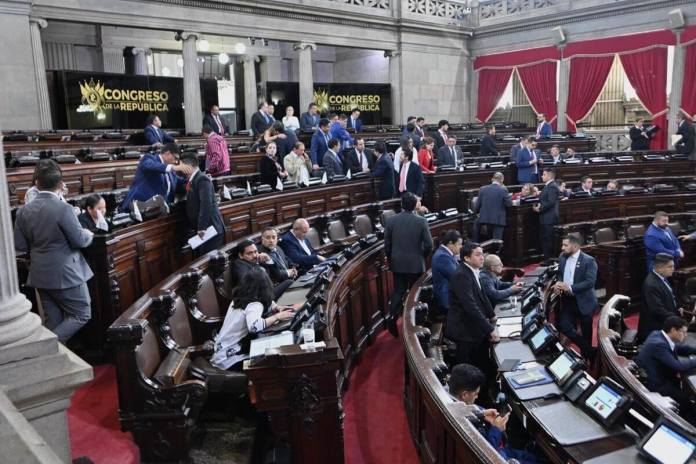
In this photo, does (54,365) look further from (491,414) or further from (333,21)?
(333,21)

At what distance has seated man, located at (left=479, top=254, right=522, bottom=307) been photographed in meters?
5.59

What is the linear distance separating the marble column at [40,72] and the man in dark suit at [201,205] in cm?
710

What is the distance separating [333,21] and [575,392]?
1322 centimetres

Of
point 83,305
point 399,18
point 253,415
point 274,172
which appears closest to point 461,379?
point 253,415

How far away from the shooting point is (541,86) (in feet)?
55.7

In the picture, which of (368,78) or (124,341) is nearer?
(124,341)

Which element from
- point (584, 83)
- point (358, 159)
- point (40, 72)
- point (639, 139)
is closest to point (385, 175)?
point (358, 159)

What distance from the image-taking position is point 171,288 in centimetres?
396

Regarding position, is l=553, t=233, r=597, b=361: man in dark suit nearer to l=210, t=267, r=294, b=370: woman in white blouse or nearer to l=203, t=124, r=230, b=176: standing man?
l=210, t=267, r=294, b=370: woman in white blouse

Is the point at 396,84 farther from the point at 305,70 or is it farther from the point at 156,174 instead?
the point at 156,174

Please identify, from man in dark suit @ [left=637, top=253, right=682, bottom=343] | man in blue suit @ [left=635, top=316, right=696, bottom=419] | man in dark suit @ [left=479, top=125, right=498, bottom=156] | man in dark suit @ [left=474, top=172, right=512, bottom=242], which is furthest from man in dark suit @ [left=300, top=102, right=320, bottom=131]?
man in blue suit @ [left=635, top=316, right=696, bottom=419]

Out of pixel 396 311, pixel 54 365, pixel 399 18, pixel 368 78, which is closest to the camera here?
pixel 54 365

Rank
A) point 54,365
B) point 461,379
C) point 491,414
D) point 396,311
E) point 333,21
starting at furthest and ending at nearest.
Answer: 1. point 333,21
2. point 396,311
3. point 461,379
4. point 491,414
5. point 54,365

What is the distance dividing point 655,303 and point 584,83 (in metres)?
11.2
